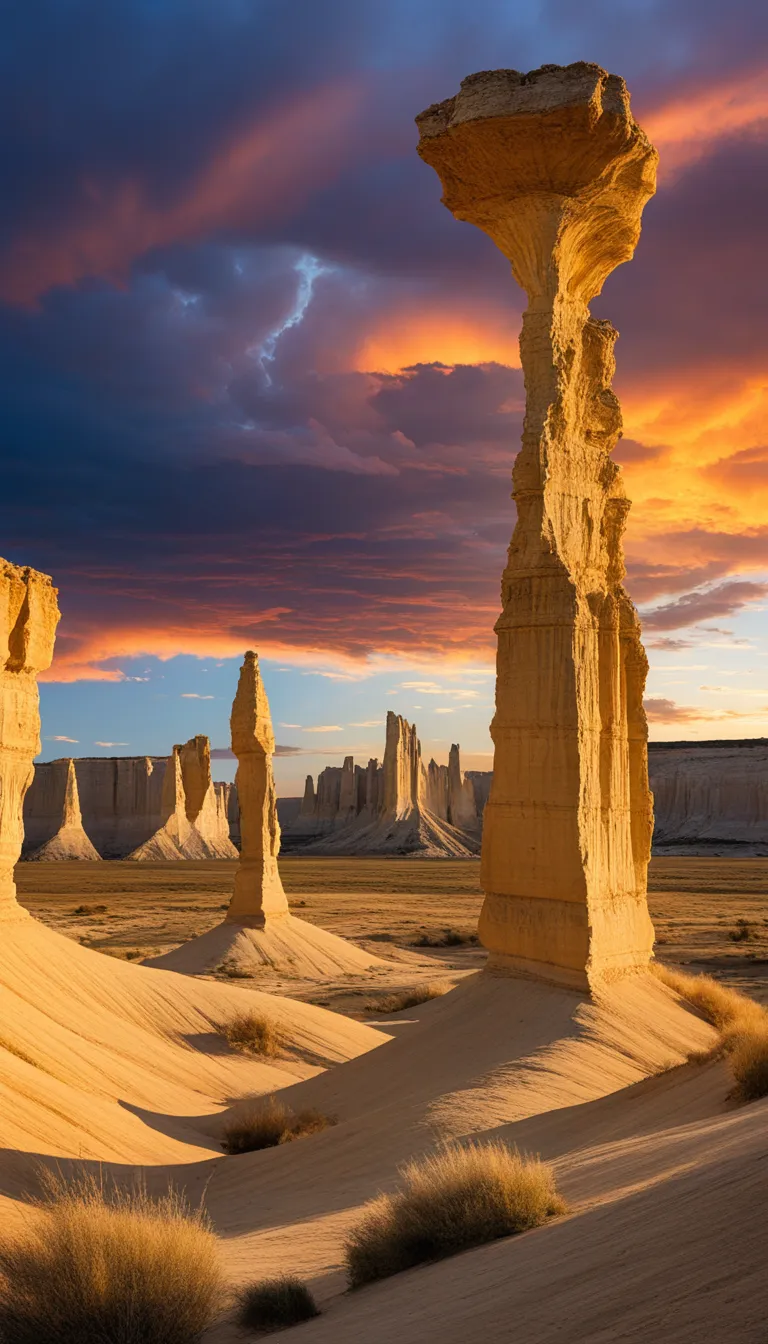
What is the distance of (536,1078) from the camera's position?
12102 millimetres

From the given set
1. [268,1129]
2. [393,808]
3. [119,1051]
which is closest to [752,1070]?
Result: [268,1129]

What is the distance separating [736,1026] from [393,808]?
87934mm

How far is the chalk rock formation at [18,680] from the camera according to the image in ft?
45.7

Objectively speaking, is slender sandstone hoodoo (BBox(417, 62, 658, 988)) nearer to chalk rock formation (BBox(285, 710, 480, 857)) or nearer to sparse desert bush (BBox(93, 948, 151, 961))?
sparse desert bush (BBox(93, 948, 151, 961))

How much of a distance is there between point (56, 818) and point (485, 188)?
7218cm

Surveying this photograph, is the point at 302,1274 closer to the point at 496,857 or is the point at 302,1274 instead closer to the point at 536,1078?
the point at 536,1078

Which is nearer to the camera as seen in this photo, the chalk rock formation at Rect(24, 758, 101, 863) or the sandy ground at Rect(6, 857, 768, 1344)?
the sandy ground at Rect(6, 857, 768, 1344)

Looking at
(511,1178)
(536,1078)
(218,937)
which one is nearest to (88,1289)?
(511,1178)

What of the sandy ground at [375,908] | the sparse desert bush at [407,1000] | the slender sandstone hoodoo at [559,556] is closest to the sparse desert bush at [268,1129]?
the slender sandstone hoodoo at [559,556]

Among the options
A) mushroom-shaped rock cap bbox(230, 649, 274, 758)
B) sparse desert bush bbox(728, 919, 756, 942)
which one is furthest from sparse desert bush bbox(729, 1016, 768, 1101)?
sparse desert bush bbox(728, 919, 756, 942)

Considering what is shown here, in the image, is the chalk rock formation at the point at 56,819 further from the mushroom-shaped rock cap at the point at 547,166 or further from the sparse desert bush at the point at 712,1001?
the mushroom-shaped rock cap at the point at 547,166

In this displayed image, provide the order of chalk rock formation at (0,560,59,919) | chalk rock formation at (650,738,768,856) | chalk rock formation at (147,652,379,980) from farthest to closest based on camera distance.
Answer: chalk rock formation at (650,738,768,856)
chalk rock formation at (147,652,379,980)
chalk rock formation at (0,560,59,919)

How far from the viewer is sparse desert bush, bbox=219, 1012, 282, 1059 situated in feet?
59.3

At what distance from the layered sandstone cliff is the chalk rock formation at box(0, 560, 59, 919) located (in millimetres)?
62338
